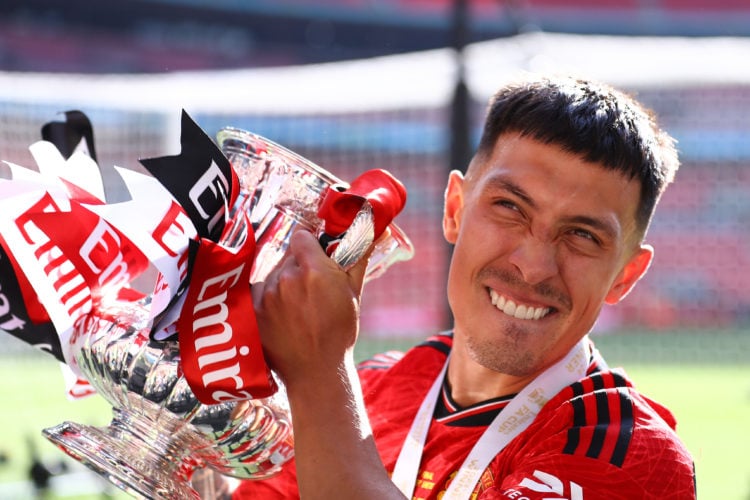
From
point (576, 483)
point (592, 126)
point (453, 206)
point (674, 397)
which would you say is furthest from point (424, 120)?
point (576, 483)

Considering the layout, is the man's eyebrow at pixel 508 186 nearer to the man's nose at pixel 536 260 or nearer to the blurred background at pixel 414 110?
the man's nose at pixel 536 260

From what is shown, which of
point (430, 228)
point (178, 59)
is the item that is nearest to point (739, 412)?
point (430, 228)

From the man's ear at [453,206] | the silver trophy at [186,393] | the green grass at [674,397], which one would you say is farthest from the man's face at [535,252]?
the green grass at [674,397]

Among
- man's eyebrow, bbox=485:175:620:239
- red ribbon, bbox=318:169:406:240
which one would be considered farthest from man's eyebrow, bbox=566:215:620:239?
red ribbon, bbox=318:169:406:240

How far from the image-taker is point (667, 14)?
1755 centimetres

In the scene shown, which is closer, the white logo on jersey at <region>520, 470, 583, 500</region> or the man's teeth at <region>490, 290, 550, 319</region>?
the white logo on jersey at <region>520, 470, 583, 500</region>

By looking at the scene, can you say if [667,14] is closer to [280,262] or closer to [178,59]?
[178,59]

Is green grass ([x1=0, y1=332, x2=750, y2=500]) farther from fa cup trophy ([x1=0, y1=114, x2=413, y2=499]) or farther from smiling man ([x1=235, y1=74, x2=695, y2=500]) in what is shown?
fa cup trophy ([x1=0, y1=114, x2=413, y2=499])

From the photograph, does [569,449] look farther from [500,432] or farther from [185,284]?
[185,284]

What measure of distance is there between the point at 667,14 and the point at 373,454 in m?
17.8

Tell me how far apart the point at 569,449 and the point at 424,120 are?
23.3 ft

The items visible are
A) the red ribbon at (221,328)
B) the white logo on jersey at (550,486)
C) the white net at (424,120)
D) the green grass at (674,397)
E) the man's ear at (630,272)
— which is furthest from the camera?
the green grass at (674,397)

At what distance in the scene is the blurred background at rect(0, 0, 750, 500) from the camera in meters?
5.62

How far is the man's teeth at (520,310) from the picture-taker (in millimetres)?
1454
